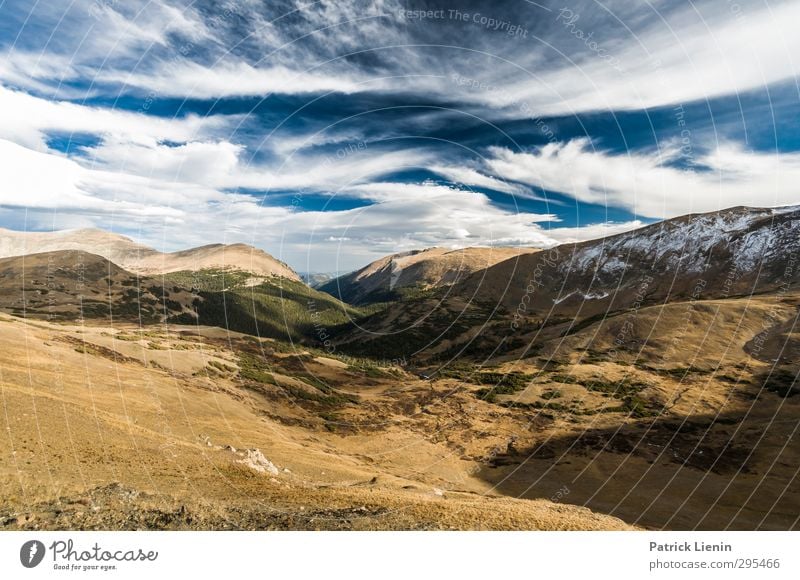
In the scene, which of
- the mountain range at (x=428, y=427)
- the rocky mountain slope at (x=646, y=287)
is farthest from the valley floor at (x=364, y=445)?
the rocky mountain slope at (x=646, y=287)

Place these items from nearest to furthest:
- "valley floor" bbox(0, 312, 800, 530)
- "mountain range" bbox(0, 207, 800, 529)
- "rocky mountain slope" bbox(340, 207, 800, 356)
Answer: "valley floor" bbox(0, 312, 800, 530) < "mountain range" bbox(0, 207, 800, 529) < "rocky mountain slope" bbox(340, 207, 800, 356)

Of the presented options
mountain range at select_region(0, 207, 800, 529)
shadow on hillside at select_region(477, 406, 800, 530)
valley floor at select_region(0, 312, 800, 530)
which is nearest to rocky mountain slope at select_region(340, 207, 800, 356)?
mountain range at select_region(0, 207, 800, 529)

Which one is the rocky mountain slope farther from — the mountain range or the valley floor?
the valley floor

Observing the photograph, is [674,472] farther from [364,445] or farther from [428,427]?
[364,445]

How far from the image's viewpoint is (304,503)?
18641 mm

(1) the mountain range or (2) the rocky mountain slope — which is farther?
(2) the rocky mountain slope

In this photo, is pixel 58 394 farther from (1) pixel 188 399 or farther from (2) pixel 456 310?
(2) pixel 456 310

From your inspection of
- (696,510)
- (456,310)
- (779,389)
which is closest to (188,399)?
(696,510)

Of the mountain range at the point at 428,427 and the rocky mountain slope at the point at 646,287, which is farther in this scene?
the rocky mountain slope at the point at 646,287

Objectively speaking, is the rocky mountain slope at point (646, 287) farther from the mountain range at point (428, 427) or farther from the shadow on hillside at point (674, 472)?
the shadow on hillside at point (674, 472)

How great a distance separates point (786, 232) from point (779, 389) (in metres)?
135

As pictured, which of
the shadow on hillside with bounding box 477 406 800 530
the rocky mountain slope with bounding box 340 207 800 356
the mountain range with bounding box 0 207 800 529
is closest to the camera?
the mountain range with bounding box 0 207 800 529
